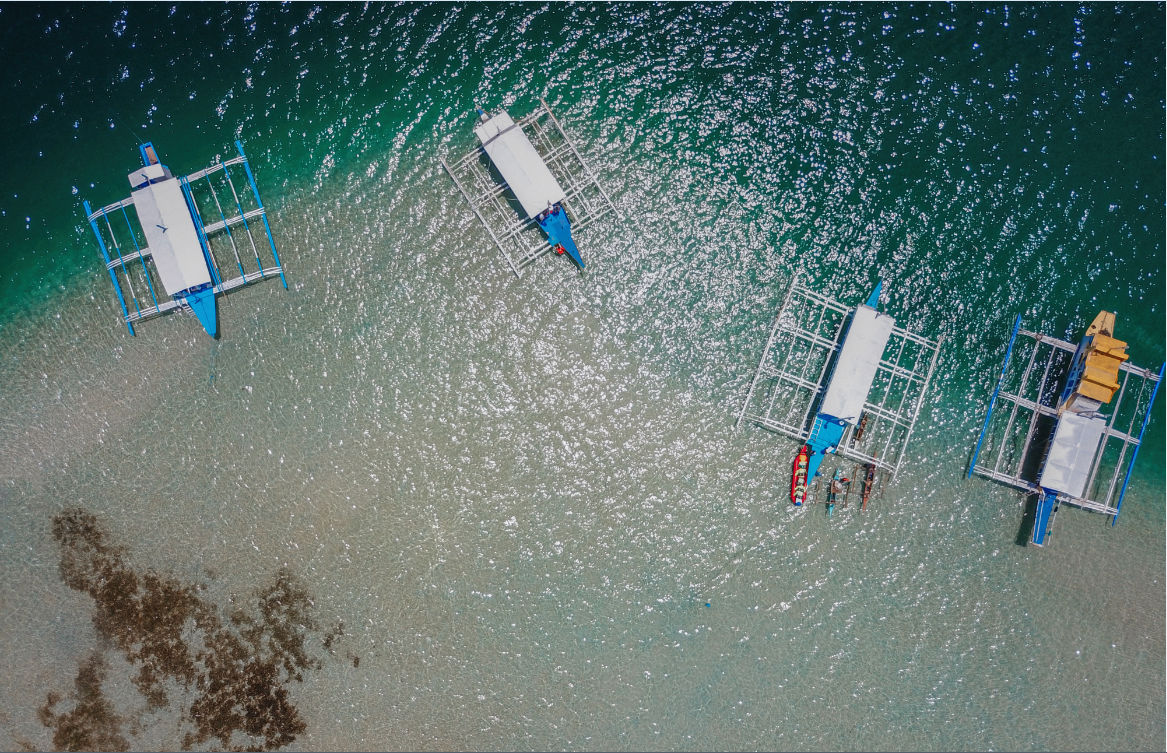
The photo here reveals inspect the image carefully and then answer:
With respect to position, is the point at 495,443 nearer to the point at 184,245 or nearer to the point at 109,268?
the point at 184,245

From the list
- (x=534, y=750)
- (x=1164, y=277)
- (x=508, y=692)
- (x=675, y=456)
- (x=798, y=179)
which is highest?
(x=798, y=179)

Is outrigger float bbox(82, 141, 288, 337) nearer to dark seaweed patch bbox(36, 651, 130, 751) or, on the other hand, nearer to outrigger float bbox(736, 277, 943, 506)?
dark seaweed patch bbox(36, 651, 130, 751)

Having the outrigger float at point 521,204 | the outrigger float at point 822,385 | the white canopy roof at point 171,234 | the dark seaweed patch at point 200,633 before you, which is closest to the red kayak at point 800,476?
the outrigger float at point 822,385

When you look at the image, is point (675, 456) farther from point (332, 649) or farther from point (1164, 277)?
point (1164, 277)

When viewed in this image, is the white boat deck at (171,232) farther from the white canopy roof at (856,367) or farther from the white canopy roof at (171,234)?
the white canopy roof at (856,367)

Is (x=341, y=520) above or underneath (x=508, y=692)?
above

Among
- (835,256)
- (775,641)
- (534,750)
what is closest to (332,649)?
(534,750)
